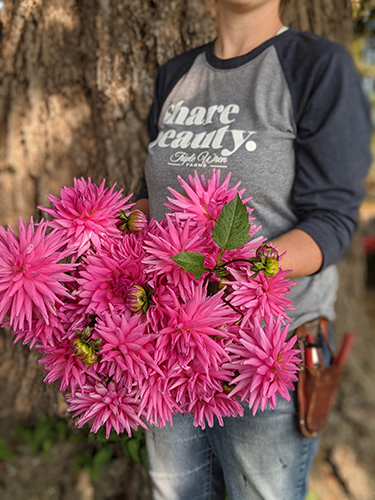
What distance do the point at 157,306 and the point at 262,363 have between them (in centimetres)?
23

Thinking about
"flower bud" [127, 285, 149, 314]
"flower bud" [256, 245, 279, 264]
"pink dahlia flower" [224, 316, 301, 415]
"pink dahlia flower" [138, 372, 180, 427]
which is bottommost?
"pink dahlia flower" [138, 372, 180, 427]

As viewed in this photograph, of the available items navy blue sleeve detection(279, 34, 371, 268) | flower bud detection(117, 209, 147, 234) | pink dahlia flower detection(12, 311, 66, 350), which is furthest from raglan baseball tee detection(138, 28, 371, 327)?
pink dahlia flower detection(12, 311, 66, 350)

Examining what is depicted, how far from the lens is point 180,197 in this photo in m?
0.83

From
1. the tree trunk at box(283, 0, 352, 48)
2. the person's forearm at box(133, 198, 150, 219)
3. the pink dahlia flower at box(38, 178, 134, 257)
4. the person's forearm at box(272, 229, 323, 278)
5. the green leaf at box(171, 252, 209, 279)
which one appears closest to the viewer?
the green leaf at box(171, 252, 209, 279)

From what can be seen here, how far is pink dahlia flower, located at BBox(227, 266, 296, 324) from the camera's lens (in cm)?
77

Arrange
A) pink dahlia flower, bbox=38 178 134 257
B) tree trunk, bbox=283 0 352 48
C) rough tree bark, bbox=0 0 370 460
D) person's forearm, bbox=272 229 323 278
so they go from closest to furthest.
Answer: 1. pink dahlia flower, bbox=38 178 134 257
2. person's forearm, bbox=272 229 323 278
3. rough tree bark, bbox=0 0 370 460
4. tree trunk, bbox=283 0 352 48

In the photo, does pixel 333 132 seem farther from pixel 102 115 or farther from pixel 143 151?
pixel 102 115

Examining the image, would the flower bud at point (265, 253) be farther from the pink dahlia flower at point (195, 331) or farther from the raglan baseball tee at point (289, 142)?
the raglan baseball tee at point (289, 142)

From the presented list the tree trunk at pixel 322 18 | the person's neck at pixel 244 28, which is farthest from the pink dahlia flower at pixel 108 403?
the tree trunk at pixel 322 18

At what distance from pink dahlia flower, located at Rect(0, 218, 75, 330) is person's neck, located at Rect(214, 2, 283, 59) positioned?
103 cm

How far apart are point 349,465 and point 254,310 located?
2.45 m

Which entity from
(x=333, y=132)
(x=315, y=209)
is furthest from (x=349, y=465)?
(x=333, y=132)

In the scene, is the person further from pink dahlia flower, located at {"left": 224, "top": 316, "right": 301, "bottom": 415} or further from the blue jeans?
pink dahlia flower, located at {"left": 224, "top": 316, "right": 301, "bottom": 415}

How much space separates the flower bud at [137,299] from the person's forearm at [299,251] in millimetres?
500
